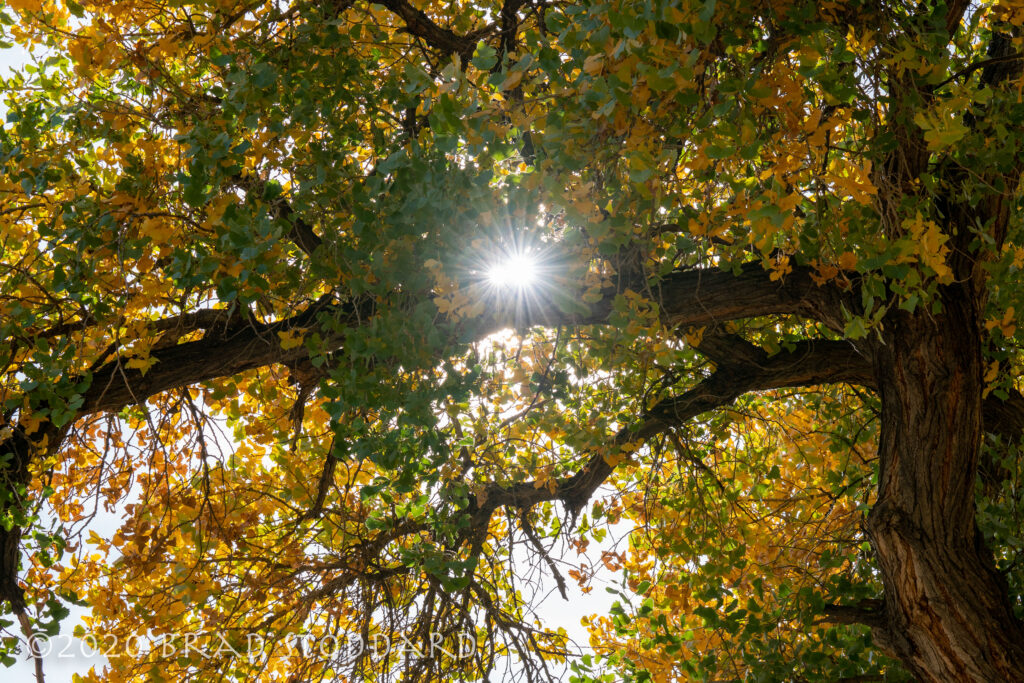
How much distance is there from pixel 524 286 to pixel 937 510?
1.89 meters

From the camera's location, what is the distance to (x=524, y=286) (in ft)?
9.94

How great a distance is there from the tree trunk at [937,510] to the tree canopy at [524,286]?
0.01 metres

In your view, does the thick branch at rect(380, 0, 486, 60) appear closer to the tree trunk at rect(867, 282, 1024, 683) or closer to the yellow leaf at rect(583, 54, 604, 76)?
the yellow leaf at rect(583, 54, 604, 76)

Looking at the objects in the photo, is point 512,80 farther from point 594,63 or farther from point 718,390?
point 718,390

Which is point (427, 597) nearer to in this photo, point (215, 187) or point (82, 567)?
point (215, 187)

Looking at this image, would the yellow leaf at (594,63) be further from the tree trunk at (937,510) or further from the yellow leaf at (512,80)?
the tree trunk at (937,510)

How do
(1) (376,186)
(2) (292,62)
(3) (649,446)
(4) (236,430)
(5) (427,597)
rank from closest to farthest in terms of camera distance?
(1) (376,186) → (2) (292,62) → (5) (427,597) → (4) (236,430) → (3) (649,446)

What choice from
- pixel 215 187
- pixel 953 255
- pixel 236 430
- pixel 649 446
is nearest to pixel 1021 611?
pixel 953 255

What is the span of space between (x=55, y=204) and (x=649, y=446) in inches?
131

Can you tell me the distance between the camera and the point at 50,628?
316 cm

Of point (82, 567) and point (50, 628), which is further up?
point (82, 567)

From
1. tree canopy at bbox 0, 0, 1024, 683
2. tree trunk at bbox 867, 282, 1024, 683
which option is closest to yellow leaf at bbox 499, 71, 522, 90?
tree canopy at bbox 0, 0, 1024, 683

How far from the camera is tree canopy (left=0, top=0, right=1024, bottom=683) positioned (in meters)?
2.34

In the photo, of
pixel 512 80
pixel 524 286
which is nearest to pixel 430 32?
pixel 524 286
